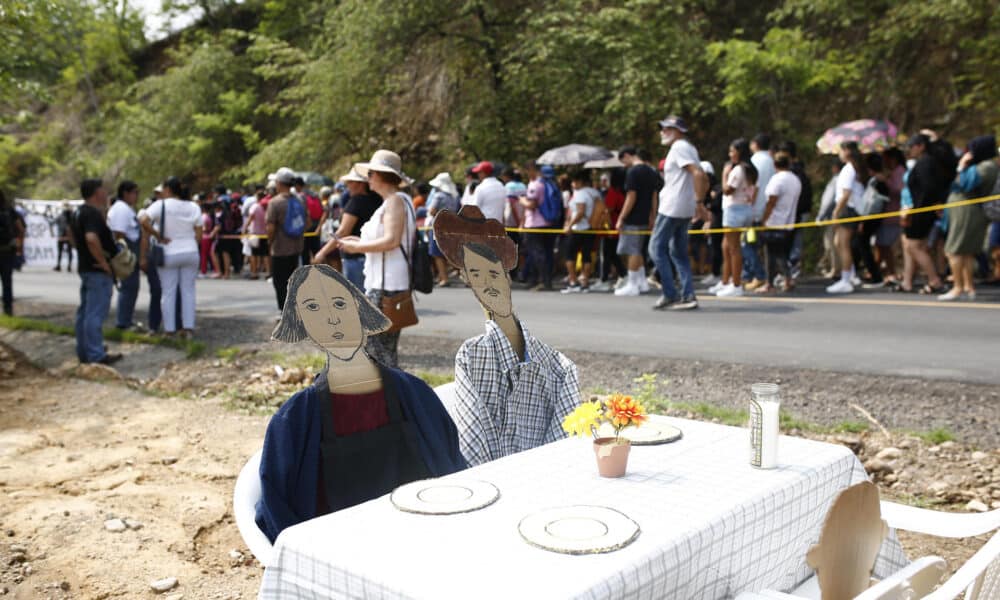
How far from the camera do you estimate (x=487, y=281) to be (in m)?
3.35

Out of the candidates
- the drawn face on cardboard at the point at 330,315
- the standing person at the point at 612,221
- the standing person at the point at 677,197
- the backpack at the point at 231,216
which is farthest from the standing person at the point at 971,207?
the backpack at the point at 231,216

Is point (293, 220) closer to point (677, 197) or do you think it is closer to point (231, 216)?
point (677, 197)

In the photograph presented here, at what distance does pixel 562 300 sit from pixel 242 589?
28.2 ft

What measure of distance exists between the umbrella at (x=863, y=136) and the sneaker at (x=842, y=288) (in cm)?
308

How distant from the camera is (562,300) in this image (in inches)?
470

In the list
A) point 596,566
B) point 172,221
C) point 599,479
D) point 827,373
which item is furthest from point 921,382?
point 172,221

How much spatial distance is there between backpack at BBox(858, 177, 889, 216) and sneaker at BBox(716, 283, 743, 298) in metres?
2.02

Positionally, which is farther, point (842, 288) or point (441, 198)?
point (441, 198)

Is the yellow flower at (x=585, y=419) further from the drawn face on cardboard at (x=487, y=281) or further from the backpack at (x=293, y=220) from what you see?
the backpack at (x=293, y=220)

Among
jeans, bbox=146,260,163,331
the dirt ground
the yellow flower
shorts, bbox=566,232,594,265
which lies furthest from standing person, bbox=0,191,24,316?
the yellow flower

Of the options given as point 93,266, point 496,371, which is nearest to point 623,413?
point 496,371

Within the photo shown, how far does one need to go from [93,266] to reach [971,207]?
9.61 meters

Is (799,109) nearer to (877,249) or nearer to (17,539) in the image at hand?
(877,249)

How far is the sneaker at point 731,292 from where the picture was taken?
1125 centimetres
